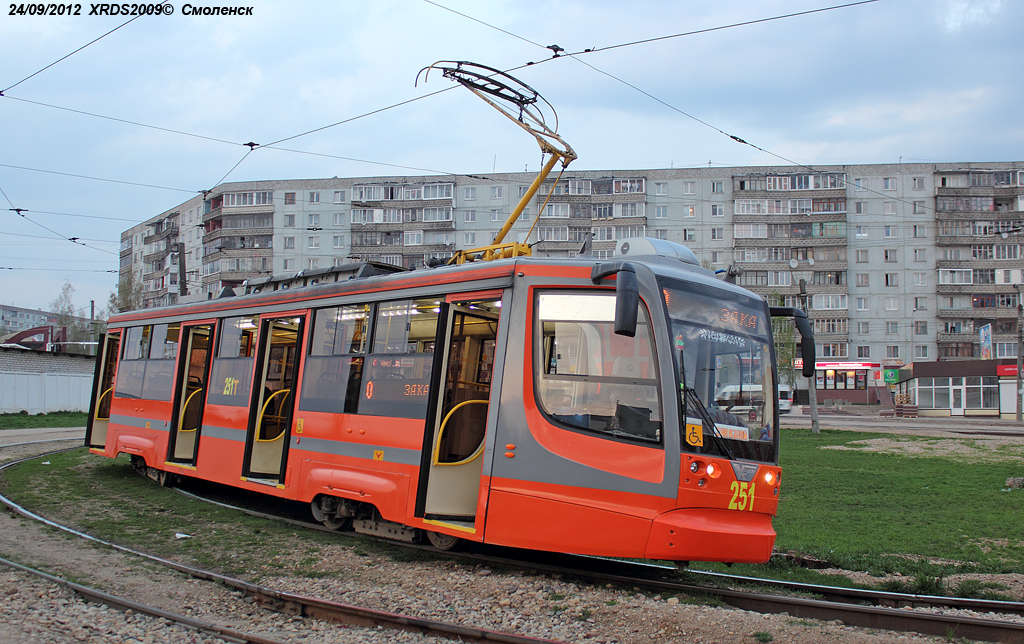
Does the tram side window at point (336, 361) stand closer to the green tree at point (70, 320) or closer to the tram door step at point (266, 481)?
the tram door step at point (266, 481)

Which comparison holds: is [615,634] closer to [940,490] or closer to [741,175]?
[940,490]

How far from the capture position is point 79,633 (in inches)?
235

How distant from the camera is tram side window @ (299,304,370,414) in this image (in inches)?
364

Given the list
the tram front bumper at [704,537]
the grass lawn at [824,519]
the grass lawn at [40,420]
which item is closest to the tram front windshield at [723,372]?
the tram front bumper at [704,537]

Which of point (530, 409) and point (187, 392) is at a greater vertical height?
point (530, 409)

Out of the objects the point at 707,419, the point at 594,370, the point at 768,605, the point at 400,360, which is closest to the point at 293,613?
the point at 400,360

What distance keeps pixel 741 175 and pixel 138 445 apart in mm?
63578

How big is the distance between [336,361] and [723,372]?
483cm

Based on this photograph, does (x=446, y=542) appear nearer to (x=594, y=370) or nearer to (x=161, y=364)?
(x=594, y=370)

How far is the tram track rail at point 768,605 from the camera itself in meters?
5.94

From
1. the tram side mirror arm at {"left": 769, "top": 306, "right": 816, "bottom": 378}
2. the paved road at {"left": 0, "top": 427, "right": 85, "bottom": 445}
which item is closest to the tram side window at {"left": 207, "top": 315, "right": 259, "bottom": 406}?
the tram side mirror arm at {"left": 769, "top": 306, "right": 816, "bottom": 378}

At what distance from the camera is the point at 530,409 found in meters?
7.29

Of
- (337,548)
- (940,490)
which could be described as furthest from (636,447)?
(940,490)

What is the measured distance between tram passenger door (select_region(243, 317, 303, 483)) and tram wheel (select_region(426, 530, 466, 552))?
322cm
